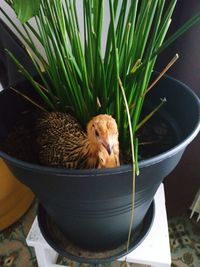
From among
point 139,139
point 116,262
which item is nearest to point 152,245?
point 139,139

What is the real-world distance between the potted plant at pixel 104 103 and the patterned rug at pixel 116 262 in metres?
0.36

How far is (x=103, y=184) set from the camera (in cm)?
38

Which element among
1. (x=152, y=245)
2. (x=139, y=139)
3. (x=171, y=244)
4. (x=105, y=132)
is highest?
(x=105, y=132)

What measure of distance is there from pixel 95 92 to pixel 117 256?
32 centimetres

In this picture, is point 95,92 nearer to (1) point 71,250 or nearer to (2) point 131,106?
(2) point 131,106

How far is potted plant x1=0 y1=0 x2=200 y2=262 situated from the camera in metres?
0.37

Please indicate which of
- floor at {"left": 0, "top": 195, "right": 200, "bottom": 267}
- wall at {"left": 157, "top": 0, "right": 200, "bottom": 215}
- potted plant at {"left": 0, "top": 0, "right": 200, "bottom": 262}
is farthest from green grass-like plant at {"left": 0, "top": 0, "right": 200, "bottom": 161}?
floor at {"left": 0, "top": 195, "right": 200, "bottom": 267}

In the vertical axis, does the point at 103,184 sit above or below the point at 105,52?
below

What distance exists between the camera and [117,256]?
1.79 feet

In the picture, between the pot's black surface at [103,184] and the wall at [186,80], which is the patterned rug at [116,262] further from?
the pot's black surface at [103,184]

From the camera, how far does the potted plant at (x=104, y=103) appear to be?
371 millimetres

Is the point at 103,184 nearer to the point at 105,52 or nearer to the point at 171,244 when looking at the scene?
the point at 105,52

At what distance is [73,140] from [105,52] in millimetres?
157

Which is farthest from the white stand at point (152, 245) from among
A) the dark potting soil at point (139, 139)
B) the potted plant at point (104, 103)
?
the dark potting soil at point (139, 139)
